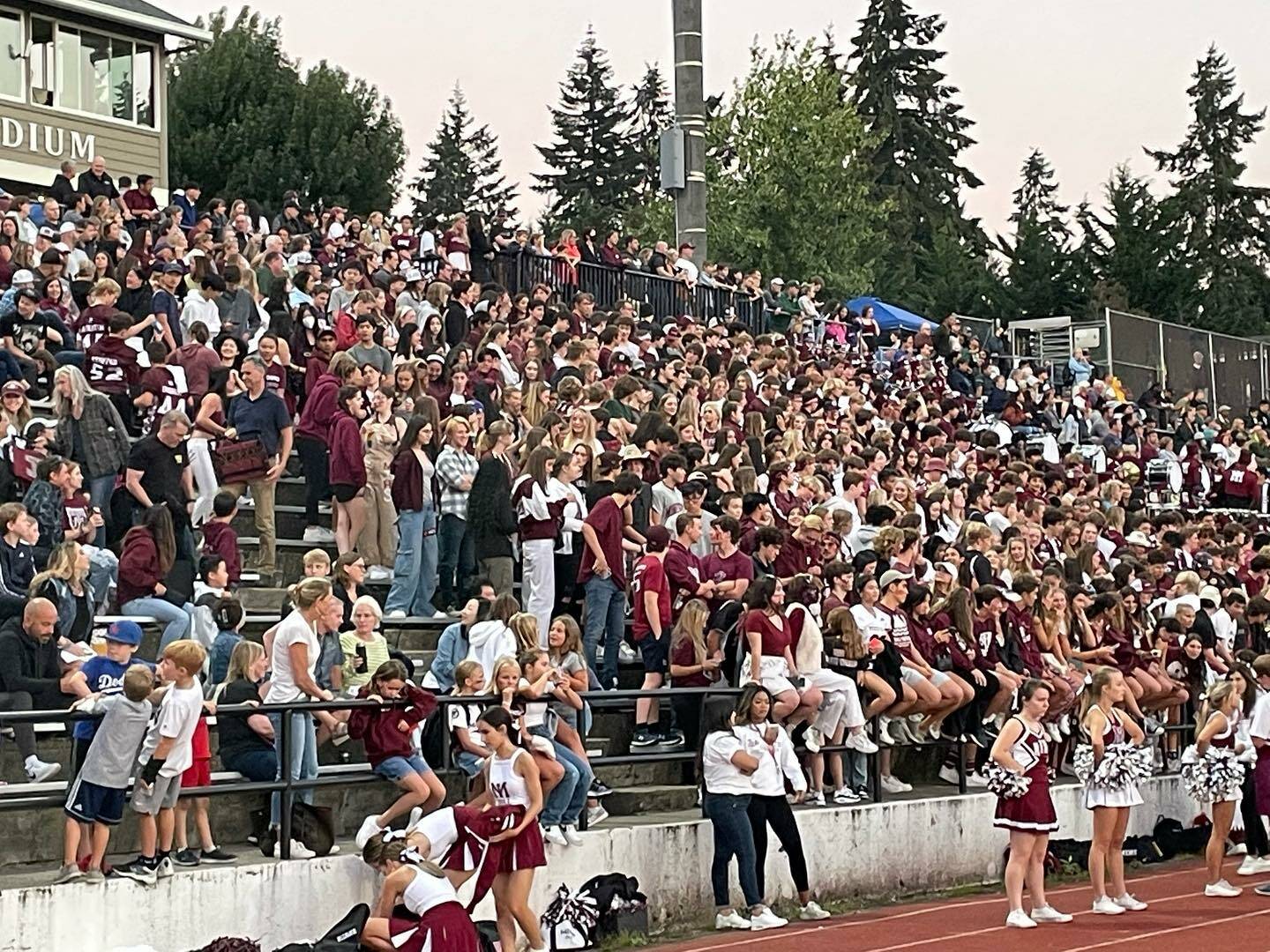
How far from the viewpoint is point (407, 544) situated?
627 inches

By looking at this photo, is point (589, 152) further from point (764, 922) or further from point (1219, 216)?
point (764, 922)

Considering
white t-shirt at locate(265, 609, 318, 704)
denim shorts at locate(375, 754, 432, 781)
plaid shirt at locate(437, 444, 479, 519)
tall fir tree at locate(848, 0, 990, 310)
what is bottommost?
denim shorts at locate(375, 754, 432, 781)

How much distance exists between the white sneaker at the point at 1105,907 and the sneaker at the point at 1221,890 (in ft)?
4.22

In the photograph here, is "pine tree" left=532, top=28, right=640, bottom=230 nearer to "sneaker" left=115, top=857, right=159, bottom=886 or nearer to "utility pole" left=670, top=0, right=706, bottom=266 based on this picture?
"utility pole" left=670, top=0, right=706, bottom=266

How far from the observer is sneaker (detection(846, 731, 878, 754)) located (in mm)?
15984

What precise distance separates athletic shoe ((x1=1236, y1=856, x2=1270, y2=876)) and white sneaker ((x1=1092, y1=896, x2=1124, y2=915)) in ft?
8.27

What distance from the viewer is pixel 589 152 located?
3354 inches

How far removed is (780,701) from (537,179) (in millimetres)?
71927

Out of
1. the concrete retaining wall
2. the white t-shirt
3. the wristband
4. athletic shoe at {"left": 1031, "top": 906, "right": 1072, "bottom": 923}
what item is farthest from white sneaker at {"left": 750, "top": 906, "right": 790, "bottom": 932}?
the wristband

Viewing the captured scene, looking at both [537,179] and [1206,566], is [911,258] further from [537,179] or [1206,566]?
[1206,566]

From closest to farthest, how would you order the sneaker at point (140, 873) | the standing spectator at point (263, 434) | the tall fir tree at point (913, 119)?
the sneaker at point (140, 873), the standing spectator at point (263, 434), the tall fir tree at point (913, 119)

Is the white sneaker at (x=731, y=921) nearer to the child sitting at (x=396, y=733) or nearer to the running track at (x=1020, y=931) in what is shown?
the running track at (x=1020, y=931)

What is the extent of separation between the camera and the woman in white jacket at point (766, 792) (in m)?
14.3

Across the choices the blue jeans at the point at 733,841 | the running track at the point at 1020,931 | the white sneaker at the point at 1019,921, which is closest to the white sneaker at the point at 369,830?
the running track at the point at 1020,931
